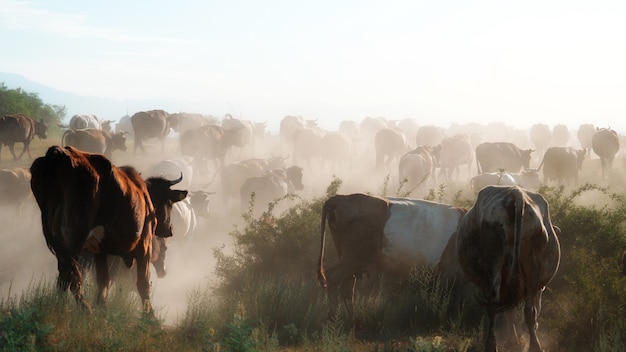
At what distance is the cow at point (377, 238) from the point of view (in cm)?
1012

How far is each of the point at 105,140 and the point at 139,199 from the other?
22022 millimetres

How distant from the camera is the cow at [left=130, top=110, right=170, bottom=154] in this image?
117 feet

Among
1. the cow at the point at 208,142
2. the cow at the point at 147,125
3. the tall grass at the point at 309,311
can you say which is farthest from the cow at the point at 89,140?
the tall grass at the point at 309,311

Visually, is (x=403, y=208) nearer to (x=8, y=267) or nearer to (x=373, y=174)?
(x=8, y=267)

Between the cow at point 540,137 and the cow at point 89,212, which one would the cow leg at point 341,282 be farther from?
the cow at point 540,137

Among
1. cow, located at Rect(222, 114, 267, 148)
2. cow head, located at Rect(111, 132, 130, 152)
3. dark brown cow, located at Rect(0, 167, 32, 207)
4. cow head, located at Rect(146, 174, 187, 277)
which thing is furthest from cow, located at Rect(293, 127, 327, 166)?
cow head, located at Rect(146, 174, 187, 277)

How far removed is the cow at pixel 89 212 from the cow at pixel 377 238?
2.60 meters

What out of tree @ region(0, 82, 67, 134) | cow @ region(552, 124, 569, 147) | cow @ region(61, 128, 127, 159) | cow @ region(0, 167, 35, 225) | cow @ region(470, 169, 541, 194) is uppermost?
tree @ region(0, 82, 67, 134)

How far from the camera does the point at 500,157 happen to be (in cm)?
2805

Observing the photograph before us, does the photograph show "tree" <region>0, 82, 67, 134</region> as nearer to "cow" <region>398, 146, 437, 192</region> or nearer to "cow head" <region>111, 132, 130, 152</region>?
"cow head" <region>111, 132, 130, 152</region>

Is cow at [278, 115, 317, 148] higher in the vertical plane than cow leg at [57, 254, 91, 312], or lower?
higher

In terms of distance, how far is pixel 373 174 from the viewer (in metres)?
34.5

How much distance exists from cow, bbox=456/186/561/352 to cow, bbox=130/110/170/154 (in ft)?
95.4

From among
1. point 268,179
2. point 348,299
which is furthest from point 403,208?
point 268,179
